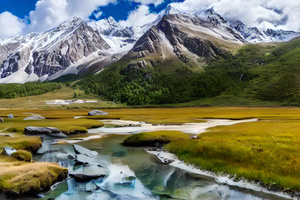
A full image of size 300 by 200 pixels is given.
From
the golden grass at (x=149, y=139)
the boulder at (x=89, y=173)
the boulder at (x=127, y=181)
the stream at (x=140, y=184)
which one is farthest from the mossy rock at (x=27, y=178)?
the golden grass at (x=149, y=139)

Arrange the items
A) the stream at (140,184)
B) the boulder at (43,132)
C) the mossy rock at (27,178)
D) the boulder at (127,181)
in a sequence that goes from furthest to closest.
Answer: the boulder at (43,132)
the boulder at (127,181)
the stream at (140,184)
the mossy rock at (27,178)

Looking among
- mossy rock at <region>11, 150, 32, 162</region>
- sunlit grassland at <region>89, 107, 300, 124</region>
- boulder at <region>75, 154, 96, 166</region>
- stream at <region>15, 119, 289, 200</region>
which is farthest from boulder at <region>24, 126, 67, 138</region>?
sunlit grassland at <region>89, 107, 300, 124</region>

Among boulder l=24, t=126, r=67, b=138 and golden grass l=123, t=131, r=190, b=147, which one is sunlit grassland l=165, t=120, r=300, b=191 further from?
boulder l=24, t=126, r=67, b=138

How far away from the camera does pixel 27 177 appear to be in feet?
50.1

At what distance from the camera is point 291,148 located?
68.7ft

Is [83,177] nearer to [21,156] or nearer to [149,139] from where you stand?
[21,156]

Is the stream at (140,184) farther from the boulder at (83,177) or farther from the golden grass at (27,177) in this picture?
the golden grass at (27,177)

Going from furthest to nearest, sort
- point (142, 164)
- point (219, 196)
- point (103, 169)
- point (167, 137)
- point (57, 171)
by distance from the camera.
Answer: point (167, 137), point (142, 164), point (103, 169), point (57, 171), point (219, 196)

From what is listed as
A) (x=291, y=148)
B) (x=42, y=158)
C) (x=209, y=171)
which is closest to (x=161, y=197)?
(x=209, y=171)

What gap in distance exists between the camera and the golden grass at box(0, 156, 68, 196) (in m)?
14.2

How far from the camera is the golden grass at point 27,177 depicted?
14.2 metres

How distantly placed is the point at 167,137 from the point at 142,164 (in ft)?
42.1

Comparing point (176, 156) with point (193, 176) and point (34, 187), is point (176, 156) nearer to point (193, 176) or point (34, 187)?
point (193, 176)

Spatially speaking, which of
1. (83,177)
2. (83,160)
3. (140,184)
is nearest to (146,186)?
(140,184)
